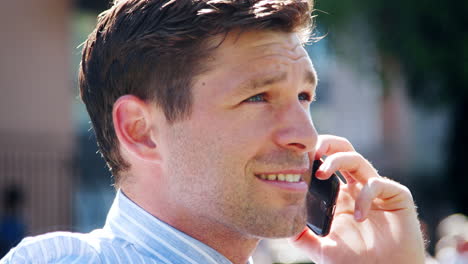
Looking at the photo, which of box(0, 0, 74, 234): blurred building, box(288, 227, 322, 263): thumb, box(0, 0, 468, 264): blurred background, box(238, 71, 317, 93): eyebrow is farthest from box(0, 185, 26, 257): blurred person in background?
box(238, 71, 317, 93): eyebrow

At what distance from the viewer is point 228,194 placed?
77.7 inches

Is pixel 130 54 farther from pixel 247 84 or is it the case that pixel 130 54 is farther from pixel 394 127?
pixel 394 127

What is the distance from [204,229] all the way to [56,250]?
15.6 inches

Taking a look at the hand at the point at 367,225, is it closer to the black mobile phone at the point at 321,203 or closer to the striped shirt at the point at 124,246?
the black mobile phone at the point at 321,203

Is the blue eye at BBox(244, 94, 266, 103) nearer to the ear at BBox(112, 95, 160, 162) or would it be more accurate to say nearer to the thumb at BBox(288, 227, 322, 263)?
the ear at BBox(112, 95, 160, 162)

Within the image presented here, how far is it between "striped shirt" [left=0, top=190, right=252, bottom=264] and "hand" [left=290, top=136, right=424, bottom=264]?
0.52m

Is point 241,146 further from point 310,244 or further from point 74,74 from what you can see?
point 74,74

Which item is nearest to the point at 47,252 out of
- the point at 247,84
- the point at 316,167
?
the point at 247,84

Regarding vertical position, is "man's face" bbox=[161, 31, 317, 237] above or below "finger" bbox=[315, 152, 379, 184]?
above

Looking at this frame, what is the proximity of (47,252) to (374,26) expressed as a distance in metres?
11.1

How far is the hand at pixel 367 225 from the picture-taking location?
2.35 metres

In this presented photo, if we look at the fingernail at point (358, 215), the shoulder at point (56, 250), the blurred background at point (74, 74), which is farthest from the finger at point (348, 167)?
the blurred background at point (74, 74)

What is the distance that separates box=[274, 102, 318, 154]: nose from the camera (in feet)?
6.55

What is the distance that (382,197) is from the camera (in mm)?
2418
